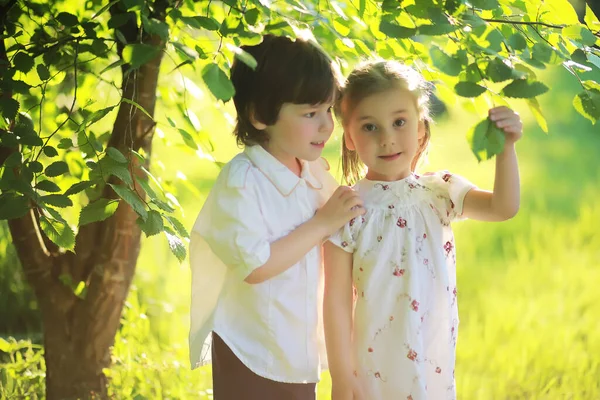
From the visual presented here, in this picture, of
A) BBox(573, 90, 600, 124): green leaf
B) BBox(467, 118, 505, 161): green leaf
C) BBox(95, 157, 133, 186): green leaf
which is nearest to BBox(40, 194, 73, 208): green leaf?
BBox(95, 157, 133, 186): green leaf

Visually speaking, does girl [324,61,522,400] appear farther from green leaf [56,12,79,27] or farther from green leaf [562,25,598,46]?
green leaf [56,12,79,27]

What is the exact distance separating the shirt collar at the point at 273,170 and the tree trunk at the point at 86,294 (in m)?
0.78

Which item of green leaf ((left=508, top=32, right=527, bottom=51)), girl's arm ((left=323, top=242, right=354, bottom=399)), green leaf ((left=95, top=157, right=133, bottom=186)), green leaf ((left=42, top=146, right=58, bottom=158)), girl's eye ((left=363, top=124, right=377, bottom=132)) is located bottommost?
girl's arm ((left=323, top=242, right=354, bottom=399))

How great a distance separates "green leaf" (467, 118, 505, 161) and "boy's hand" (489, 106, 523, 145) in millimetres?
115

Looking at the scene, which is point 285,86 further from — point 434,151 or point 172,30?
point 434,151

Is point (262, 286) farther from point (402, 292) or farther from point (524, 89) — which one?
point (524, 89)

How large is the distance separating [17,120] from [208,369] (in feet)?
4.75

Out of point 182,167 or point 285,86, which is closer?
point 285,86

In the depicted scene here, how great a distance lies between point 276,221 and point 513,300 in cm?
180

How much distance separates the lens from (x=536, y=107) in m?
1.77

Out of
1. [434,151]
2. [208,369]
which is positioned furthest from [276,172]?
[434,151]

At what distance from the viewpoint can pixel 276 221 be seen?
200 cm

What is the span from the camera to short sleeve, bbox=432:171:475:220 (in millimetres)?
2107

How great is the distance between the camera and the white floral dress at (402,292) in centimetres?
204
